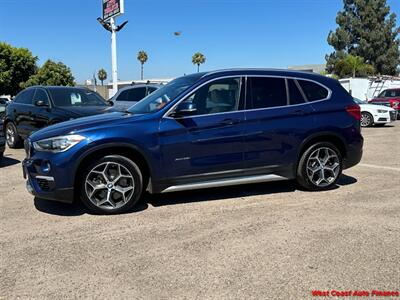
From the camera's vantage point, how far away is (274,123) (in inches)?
217

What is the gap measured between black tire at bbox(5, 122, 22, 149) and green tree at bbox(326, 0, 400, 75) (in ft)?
161

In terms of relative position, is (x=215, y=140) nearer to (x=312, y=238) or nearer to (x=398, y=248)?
(x=312, y=238)

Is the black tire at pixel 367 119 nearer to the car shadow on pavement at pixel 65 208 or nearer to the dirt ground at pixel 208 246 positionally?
the dirt ground at pixel 208 246

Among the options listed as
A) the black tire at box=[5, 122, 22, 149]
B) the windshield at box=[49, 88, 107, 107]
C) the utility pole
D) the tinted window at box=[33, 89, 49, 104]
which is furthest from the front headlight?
the utility pole

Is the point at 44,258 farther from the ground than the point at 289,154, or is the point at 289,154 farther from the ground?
the point at 289,154

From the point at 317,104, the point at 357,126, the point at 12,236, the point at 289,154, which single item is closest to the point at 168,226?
the point at 12,236

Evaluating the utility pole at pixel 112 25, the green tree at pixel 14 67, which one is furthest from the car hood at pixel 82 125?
the green tree at pixel 14 67

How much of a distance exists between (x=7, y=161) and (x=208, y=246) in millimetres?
6636

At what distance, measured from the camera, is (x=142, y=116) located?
5.07 meters

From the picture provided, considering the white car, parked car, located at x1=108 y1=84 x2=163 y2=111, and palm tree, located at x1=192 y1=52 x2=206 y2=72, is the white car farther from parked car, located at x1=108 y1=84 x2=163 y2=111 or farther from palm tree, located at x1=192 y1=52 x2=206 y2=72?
palm tree, located at x1=192 y1=52 x2=206 y2=72

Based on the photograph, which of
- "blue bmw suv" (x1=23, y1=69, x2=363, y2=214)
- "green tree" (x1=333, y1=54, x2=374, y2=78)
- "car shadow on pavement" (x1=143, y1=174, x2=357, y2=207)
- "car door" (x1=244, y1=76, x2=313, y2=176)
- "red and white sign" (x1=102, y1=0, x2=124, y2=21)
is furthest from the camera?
"green tree" (x1=333, y1=54, x2=374, y2=78)

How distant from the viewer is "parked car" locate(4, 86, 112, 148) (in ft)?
29.4

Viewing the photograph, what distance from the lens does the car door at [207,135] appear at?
199 inches

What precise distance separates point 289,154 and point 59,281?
137 inches
